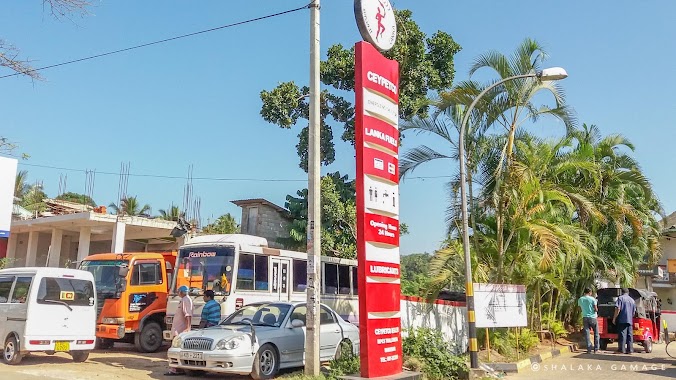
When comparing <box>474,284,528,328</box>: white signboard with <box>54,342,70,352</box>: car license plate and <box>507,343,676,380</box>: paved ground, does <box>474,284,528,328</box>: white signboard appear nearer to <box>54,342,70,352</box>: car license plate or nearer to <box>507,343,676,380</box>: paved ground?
<box>507,343,676,380</box>: paved ground

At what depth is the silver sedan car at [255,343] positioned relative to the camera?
9922 millimetres

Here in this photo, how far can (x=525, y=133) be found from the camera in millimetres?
16969

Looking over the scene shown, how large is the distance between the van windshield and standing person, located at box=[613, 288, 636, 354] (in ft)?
46.3

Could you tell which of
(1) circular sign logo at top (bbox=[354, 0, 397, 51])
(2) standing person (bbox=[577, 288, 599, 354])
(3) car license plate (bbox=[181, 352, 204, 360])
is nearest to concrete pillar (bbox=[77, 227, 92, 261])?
(3) car license plate (bbox=[181, 352, 204, 360])

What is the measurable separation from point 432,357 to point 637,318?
9.76 m

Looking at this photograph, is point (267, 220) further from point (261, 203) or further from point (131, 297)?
point (131, 297)

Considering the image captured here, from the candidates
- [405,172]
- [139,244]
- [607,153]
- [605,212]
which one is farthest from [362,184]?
[139,244]

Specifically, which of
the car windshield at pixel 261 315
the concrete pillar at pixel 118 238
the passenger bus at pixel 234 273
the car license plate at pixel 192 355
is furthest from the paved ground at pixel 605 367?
the concrete pillar at pixel 118 238

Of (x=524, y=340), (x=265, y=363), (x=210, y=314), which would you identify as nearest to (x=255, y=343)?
(x=265, y=363)

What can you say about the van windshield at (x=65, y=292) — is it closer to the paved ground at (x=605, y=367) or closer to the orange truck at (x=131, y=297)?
the orange truck at (x=131, y=297)

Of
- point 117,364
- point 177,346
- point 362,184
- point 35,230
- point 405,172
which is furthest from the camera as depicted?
point 35,230

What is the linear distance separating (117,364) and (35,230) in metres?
18.2

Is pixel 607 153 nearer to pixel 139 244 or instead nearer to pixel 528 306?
pixel 528 306

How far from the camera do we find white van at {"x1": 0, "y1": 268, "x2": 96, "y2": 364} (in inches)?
454
